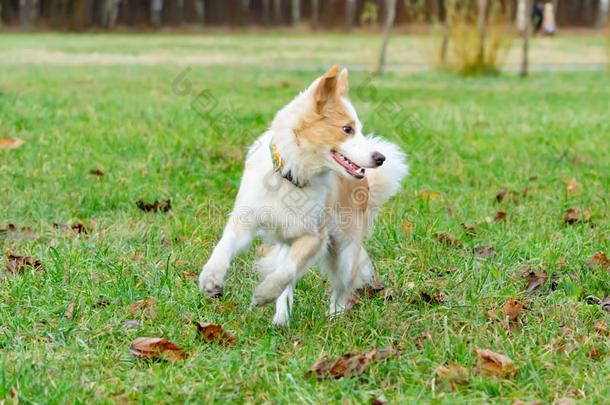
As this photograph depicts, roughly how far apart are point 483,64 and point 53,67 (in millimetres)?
9096

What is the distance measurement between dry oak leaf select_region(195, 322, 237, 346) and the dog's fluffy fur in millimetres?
251

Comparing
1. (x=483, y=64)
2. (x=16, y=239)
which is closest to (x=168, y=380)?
(x=16, y=239)

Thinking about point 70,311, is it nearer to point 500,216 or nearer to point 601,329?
point 601,329

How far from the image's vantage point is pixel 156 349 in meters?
3.92

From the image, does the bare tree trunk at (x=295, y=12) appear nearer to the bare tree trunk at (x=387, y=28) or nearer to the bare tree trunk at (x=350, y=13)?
the bare tree trunk at (x=350, y=13)

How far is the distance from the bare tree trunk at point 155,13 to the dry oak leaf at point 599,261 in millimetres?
43676

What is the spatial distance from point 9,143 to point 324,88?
14.8 feet

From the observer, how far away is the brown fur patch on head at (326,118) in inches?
177

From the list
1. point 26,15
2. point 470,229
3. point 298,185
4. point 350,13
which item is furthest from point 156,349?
point 350,13

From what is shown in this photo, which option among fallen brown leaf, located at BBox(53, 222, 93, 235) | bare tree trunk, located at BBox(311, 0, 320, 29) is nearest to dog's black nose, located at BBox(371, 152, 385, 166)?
fallen brown leaf, located at BBox(53, 222, 93, 235)

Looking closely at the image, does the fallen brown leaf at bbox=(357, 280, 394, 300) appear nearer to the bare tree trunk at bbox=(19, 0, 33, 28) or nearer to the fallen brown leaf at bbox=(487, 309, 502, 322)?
the fallen brown leaf at bbox=(487, 309, 502, 322)

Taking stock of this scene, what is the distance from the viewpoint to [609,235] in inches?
233

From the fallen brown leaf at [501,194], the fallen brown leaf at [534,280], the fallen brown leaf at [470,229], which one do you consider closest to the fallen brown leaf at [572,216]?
the fallen brown leaf at [501,194]

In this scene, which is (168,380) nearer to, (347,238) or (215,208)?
(347,238)
